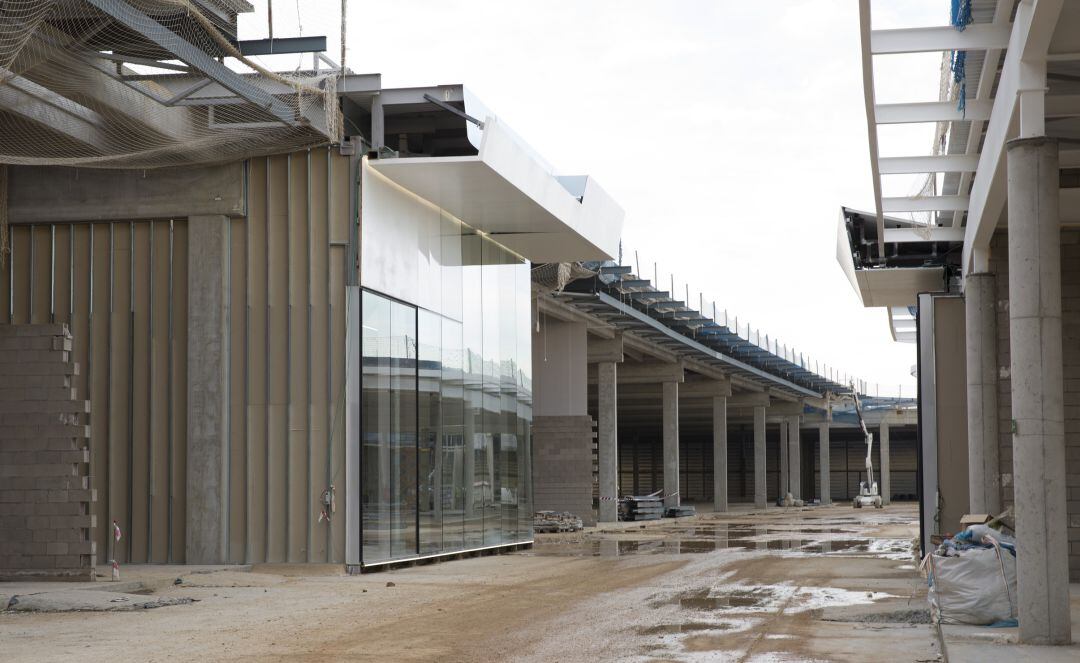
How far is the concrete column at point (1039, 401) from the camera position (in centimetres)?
1058

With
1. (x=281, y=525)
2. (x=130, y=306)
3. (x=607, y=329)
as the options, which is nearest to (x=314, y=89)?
(x=130, y=306)

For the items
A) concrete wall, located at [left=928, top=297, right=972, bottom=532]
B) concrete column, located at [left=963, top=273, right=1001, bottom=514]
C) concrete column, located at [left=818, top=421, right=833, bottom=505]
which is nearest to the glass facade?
concrete wall, located at [left=928, top=297, right=972, bottom=532]

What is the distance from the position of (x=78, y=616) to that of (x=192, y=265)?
26.9ft

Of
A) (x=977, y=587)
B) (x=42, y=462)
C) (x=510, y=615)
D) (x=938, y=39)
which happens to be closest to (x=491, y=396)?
(x=42, y=462)

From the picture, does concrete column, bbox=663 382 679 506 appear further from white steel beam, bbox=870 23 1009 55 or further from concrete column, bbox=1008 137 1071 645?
concrete column, bbox=1008 137 1071 645

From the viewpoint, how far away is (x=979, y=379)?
728 inches

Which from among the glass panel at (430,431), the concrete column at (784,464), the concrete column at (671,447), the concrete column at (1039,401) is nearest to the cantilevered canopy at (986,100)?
the concrete column at (1039,401)

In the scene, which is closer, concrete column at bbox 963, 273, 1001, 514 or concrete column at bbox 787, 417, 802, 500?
concrete column at bbox 963, 273, 1001, 514

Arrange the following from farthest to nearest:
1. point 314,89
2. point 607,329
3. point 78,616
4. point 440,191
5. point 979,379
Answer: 1. point 607,329
2. point 440,191
3. point 314,89
4. point 979,379
5. point 78,616

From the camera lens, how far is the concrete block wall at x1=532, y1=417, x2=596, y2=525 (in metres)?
44.8

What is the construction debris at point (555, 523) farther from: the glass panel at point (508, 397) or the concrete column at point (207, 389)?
the concrete column at point (207, 389)

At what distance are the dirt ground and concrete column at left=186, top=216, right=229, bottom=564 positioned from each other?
963 mm

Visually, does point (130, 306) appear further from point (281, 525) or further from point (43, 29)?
point (43, 29)

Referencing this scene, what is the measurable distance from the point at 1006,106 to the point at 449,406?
14.8m
